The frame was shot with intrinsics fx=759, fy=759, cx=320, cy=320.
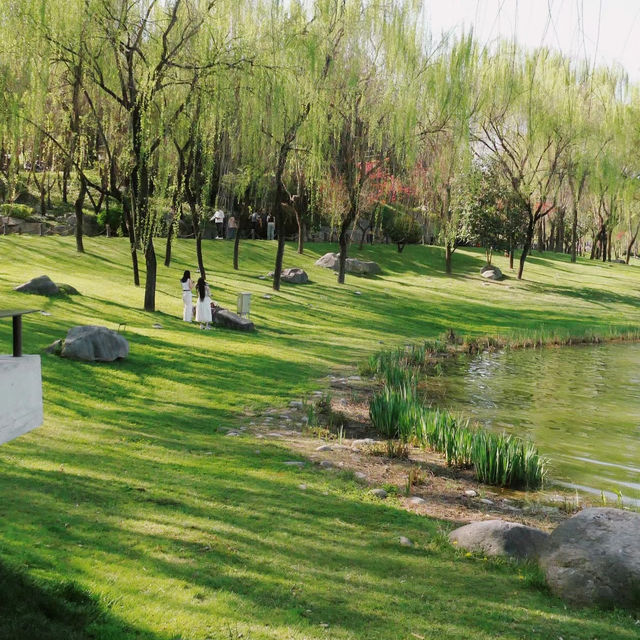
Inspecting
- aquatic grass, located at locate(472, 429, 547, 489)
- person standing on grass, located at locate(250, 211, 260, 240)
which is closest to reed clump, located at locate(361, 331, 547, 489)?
aquatic grass, located at locate(472, 429, 547, 489)

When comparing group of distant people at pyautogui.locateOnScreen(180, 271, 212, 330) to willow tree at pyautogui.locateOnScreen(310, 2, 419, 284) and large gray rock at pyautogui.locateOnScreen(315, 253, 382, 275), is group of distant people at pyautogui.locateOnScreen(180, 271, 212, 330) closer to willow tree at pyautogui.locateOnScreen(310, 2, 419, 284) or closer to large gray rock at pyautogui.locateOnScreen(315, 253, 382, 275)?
willow tree at pyautogui.locateOnScreen(310, 2, 419, 284)

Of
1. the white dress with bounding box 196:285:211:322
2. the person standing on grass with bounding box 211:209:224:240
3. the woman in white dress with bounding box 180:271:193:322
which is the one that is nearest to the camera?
the white dress with bounding box 196:285:211:322

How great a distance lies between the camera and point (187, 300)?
1844 centimetres

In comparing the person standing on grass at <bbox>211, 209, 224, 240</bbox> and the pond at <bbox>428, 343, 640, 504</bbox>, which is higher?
the person standing on grass at <bbox>211, 209, 224, 240</bbox>

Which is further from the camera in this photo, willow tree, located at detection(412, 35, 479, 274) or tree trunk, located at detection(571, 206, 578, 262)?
tree trunk, located at detection(571, 206, 578, 262)

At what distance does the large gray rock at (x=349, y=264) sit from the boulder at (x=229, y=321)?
15197mm

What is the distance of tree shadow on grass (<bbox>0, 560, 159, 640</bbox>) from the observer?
400 centimetres

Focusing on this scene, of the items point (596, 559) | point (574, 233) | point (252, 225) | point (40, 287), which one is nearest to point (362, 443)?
point (596, 559)

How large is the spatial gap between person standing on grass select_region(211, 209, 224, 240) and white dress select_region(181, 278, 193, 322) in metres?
18.1

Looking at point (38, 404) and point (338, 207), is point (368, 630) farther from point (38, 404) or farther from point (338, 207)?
point (338, 207)

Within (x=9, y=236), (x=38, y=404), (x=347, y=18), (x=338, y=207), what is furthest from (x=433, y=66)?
(x=38, y=404)

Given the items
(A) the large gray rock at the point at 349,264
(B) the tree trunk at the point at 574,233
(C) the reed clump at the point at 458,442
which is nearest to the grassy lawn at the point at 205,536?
(C) the reed clump at the point at 458,442

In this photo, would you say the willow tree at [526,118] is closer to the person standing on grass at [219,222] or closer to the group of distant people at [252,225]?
the group of distant people at [252,225]

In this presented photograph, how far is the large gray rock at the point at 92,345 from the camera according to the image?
41.7 feet
